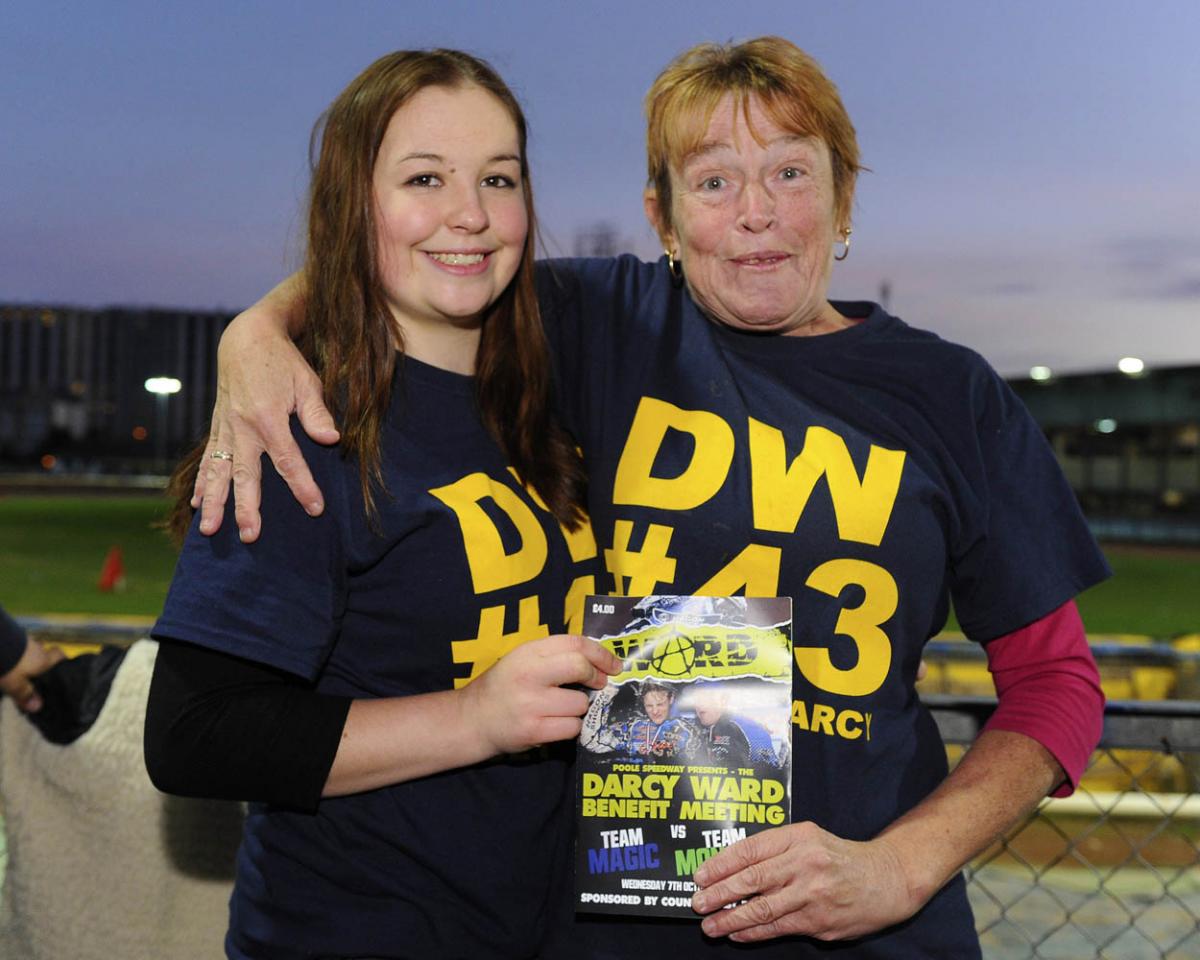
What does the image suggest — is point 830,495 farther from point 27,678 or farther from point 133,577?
point 133,577

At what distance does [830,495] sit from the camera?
176cm

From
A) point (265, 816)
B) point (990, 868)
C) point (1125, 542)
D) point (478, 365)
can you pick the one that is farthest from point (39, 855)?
point (1125, 542)

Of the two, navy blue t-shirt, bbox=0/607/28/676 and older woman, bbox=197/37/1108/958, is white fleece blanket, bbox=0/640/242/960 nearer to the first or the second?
navy blue t-shirt, bbox=0/607/28/676

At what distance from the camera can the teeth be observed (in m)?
1.71

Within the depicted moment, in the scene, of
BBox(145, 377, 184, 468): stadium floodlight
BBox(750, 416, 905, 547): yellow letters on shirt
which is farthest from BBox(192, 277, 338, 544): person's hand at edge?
BBox(145, 377, 184, 468): stadium floodlight

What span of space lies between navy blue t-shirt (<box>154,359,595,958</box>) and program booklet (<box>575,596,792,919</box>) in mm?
125

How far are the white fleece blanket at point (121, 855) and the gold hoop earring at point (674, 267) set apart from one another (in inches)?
55.2

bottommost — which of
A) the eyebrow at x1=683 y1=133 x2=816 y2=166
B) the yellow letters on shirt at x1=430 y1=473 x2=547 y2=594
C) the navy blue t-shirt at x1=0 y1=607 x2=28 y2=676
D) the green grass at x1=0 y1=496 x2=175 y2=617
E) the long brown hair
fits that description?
the green grass at x1=0 y1=496 x2=175 y2=617

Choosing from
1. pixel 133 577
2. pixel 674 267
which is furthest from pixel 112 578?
pixel 674 267

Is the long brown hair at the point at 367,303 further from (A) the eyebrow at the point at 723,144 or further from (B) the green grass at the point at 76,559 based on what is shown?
(B) the green grass at the point at 76,559

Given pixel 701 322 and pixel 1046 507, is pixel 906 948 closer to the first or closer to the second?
pixel 1046 507

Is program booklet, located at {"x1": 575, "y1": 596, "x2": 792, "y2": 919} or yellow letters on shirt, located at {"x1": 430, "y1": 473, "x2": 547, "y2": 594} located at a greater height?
yellow letters on shirt, located at {"x1": 430, "y1": 473, "x2": 547, "y2": 594}

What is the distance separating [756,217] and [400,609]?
78 centimetres

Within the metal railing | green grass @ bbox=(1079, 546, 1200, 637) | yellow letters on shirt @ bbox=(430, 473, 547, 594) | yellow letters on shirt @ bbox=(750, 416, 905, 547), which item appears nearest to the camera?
yellow letters on shirt @ bbox=(430, 473, 547, 594)
